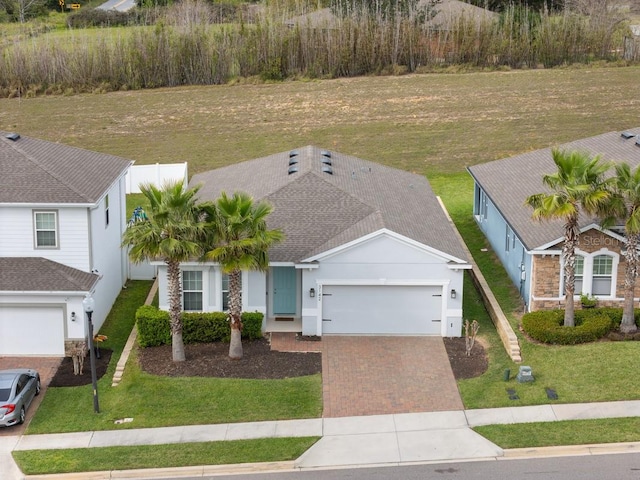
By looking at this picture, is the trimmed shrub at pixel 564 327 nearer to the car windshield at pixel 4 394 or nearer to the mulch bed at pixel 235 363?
the mulch bed at pixel 235 363

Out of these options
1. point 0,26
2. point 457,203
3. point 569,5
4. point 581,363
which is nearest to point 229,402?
point 581,363

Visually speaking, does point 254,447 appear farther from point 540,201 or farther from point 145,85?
point 145,85

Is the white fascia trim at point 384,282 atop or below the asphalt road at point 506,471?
atop

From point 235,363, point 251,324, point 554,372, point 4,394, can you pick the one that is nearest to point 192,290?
point 251,324

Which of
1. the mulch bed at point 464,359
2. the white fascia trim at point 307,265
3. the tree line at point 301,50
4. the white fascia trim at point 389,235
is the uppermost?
the tree line at point 301,50

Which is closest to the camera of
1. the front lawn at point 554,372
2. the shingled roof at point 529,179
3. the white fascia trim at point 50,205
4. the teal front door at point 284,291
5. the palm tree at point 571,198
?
the front lawn at point 554,372

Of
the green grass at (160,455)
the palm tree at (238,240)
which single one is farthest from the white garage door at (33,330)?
the green grass at (160,455)

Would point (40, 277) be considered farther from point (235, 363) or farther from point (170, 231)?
point (235, 363)
